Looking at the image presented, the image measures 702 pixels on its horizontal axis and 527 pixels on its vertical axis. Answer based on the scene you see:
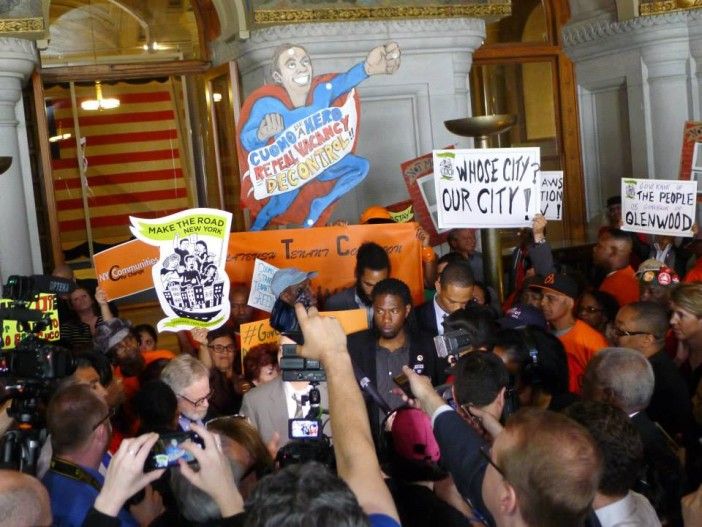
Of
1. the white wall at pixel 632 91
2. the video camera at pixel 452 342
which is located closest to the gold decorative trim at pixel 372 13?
the white wall at pixel 632 91

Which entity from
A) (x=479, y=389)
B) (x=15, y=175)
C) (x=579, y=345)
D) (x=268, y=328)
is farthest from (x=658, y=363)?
(x=15, y=175)

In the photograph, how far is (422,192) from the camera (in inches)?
319

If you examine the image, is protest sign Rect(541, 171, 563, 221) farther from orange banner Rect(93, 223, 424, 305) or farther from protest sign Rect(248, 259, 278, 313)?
protest sign Rect(248, 259, 278, 313)

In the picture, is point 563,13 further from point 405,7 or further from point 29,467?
point 29,467

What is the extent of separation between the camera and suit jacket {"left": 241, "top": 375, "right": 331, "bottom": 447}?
4637 millimetres

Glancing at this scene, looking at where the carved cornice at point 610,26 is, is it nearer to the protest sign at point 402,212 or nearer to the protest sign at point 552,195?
the protest sign at point 552,195

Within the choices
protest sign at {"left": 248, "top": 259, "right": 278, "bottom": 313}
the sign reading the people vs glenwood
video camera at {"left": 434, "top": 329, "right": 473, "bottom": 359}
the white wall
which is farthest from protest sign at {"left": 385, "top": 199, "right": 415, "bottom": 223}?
video camera at {"left": 434, "top": 329, "right": 473, "bottom": 359}

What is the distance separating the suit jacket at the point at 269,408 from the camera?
4637mm

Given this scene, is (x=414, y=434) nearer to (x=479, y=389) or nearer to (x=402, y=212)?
(x=479, y=389)

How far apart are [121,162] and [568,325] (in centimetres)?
805

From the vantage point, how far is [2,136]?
7.90m

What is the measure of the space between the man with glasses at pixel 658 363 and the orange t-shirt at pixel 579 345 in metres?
0.27

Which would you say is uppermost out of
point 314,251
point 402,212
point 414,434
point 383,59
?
point 383,59

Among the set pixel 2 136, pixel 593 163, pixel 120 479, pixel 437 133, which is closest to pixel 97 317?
pixel 2 136
